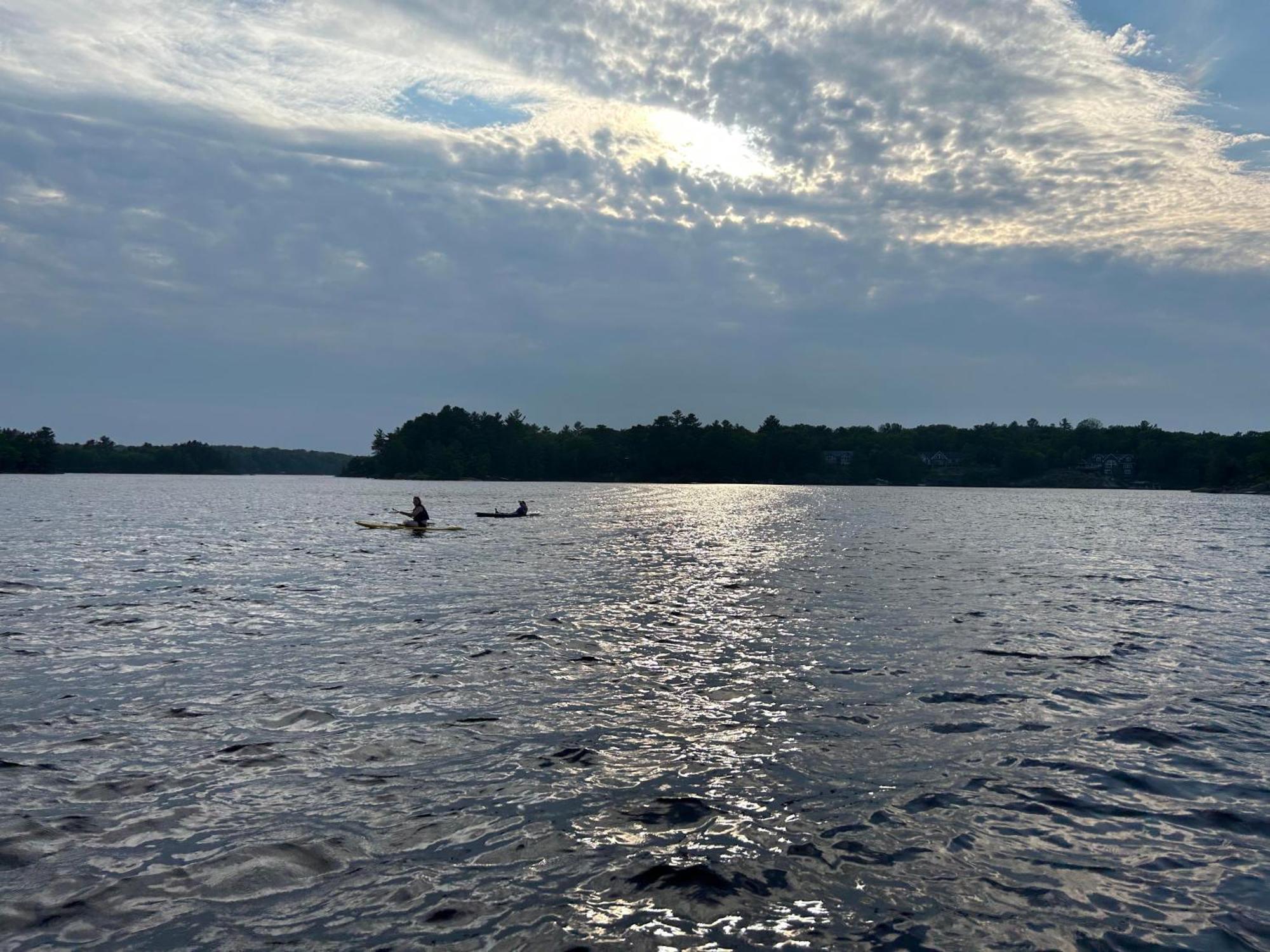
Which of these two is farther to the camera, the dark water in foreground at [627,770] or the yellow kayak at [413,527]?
the yellow kayak at [413,527]

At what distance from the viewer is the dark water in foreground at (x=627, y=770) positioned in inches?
306

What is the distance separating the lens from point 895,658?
1908cm

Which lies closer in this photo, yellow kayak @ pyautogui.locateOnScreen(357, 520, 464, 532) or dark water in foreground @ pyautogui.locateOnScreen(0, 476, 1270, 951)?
dark water in foreground @ pyautogui.locateOnScreen(0, 476, 1270, 951)

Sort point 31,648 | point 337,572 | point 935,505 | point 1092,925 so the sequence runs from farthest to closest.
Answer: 1. point 935,505
2. point 337,572
3. point 31,648
4. point 1092,925

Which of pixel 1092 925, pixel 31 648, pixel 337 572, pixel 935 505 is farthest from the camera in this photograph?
pixel 935 505

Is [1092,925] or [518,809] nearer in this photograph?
[1092,925]

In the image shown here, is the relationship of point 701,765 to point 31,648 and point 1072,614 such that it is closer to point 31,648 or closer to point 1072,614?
point 31,648

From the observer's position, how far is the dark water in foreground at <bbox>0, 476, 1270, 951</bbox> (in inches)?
306

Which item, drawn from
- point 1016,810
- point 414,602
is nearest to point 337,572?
point 414,602

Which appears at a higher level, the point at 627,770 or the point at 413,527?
the point at 413,527

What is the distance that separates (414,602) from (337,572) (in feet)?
31.2

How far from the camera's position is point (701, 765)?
1187 centimetres

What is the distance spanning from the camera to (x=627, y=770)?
11.6m

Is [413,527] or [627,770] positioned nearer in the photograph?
[627,770]
